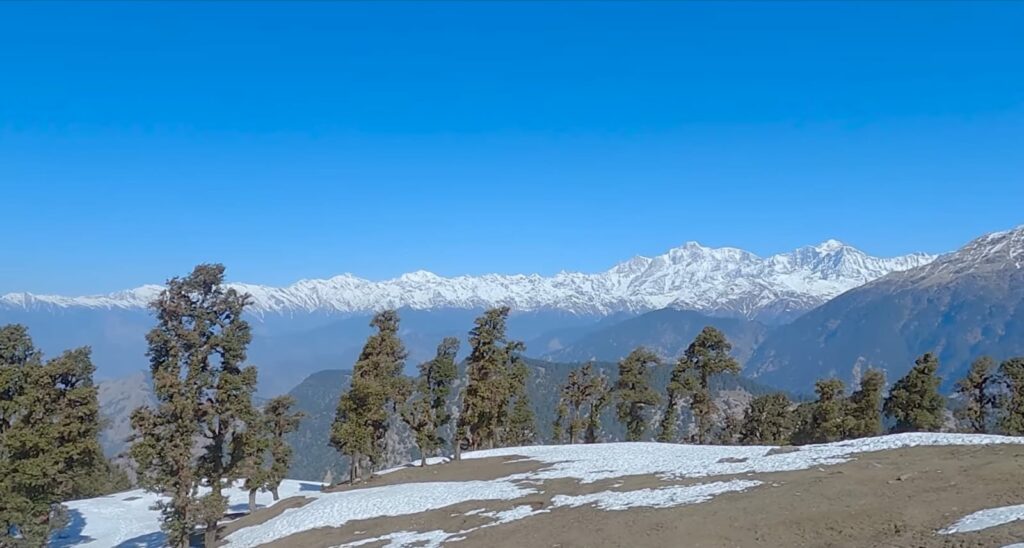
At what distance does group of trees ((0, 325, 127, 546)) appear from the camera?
3856 centimetres

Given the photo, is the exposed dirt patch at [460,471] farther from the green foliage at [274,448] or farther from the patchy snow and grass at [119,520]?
the patchy snow and grass at [119,520]

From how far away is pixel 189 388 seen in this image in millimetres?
39219

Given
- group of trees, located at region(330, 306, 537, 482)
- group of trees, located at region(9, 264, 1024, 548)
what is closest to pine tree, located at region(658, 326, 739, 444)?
group of trees, located at region(9, 264, 1024, 548)

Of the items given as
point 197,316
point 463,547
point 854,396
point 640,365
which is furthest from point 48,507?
point 854,396

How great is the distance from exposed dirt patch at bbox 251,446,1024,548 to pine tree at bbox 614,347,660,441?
128 feet

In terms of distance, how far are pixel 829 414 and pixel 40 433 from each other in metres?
70.4

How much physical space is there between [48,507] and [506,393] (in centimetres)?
3570

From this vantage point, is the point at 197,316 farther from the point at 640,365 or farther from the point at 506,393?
the point at 640,365

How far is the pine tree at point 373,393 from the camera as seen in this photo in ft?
176

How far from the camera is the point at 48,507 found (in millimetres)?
40594

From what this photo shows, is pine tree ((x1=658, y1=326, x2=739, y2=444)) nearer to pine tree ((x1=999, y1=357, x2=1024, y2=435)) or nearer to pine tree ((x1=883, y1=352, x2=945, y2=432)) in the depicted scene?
pine tree ((x1=883, y1=352, x2=945, y2=432))

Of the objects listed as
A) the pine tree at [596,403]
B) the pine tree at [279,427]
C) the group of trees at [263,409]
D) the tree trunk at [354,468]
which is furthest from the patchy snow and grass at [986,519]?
the pine tree at [596,403]

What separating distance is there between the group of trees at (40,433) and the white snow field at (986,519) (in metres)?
44.8

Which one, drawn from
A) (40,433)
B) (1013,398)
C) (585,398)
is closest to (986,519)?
(40,433)
